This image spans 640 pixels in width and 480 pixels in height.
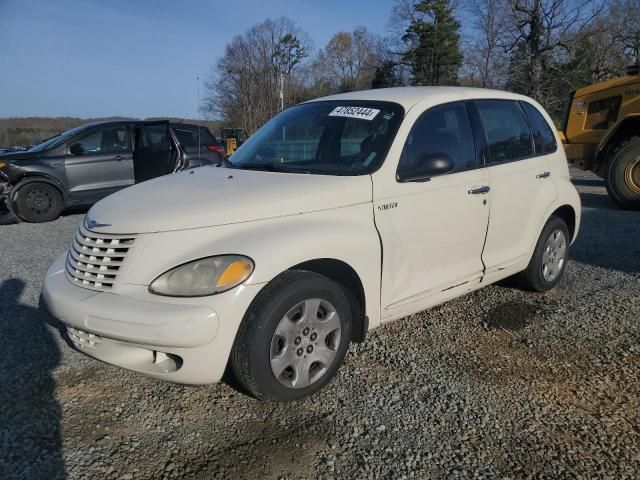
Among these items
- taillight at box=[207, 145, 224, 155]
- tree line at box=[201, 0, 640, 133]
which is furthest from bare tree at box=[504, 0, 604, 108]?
taillight at box=[207, 145, 224, 155]

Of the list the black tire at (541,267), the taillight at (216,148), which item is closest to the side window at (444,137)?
the black tire at (541,267)

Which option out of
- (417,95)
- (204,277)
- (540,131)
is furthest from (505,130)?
(204,277)

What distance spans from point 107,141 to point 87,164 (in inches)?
22.7

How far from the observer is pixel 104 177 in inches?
353

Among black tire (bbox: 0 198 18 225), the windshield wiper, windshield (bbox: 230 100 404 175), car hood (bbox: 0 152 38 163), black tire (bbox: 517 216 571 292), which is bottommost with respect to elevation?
black tire (bbox: 0 198 18 225)

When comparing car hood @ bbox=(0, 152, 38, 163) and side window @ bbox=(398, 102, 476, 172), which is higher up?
side window @ bbox=(398, 102, 476, 172)

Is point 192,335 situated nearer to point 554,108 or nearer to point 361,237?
point 361,237

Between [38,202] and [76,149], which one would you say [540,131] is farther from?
[38,202]

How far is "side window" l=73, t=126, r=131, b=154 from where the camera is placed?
29.7 feet

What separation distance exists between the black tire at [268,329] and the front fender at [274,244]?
0.32 ft

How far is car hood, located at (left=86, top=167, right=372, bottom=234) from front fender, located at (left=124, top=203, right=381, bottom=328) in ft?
0.17

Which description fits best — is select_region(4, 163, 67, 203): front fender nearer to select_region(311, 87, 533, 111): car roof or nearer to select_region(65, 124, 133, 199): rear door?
A: select_region(65, 124, 133, 199): rear door

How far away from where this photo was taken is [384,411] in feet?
9.32

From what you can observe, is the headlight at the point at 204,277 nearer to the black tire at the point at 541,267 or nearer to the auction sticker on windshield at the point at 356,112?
the auction sticker on windshield at the point at 356,112
